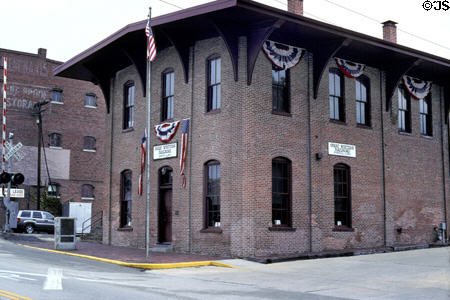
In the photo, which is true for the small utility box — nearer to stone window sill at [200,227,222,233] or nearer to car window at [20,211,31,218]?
stone window sill at [200,227,222,233]

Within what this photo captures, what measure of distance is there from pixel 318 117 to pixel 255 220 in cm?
499

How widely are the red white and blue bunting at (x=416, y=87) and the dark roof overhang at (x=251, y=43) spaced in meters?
0.32

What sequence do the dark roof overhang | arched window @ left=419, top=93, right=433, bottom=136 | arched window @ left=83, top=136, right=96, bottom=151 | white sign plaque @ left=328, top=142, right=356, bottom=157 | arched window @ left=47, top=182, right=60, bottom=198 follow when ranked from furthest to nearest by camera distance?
1. arched window @ left=83, top=136, right=96, bottom=151
2. arched window @ left=47, top=182, right=60, bottom=198
3. arched window @ left=419, top=93, right=433, bottom=136
4. white sign plaque @ left=328, top=142, right=356, bottom=157
5. the dark roof overhang

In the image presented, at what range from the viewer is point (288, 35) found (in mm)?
20875

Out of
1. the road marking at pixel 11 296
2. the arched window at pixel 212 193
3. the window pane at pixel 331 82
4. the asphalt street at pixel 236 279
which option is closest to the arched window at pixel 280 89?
the window pane at pixel 331 82

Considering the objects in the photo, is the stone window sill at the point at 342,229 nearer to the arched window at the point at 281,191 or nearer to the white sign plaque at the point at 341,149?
the arched window at the point at 281,191

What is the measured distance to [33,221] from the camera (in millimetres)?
38406

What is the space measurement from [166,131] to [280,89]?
15.9ft

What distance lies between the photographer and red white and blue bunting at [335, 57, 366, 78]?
22.8 m

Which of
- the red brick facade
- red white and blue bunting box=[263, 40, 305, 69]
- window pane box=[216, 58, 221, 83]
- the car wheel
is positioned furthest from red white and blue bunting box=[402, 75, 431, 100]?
the car wheel

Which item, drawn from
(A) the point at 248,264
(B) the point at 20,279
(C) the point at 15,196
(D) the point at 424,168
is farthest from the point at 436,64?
(C) the point at 15,196

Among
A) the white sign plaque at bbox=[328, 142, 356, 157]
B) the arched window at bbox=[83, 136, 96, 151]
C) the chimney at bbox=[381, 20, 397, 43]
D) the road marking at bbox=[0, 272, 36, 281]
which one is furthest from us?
the arched window at bbox=[83, 136, 96, 151]

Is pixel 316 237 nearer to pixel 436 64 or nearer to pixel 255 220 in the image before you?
pixel 255 220

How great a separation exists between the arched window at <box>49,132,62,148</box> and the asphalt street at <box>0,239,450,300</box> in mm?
25878
